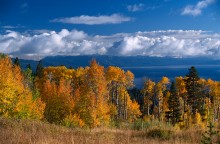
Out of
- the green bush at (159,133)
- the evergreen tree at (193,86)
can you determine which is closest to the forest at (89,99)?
the evergreen tree at (193,86)

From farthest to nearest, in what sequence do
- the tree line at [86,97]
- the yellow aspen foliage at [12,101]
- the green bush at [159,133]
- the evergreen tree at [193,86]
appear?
1. the evergreen tree at [193,86]
2. the tree line at [86,97]
3. the yellow aspen foliage at [12,101]
4. the green bush at [159,133]

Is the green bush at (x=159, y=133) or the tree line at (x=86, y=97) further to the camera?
the tree line at (x=86, y=97)

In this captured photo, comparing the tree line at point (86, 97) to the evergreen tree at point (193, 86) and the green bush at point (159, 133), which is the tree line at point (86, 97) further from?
the green bush at point (159, 133)

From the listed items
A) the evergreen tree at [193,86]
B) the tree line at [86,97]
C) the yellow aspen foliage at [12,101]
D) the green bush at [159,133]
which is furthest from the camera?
the evergreen tree at [193,86]

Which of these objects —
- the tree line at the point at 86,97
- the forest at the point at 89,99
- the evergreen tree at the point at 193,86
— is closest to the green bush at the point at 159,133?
the forest at the point at 89,99

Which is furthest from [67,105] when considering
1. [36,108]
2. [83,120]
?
[36,108]

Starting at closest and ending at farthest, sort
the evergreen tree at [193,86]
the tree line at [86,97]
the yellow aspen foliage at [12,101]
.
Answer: the yellow aspen foliage at [12,101] < the tree line at [86,97] < the evergreen tree at [193,86]

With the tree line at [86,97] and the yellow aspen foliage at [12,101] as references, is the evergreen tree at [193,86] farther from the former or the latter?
the yellow aspen foliage at [12,101]

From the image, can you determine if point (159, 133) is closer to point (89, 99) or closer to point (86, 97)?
point (89, 99)

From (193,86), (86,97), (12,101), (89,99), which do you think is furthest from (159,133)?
(193,86)

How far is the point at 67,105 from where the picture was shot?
4847 cm

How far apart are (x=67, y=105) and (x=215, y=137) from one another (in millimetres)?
36439

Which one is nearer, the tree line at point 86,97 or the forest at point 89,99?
the forest at point 89,99

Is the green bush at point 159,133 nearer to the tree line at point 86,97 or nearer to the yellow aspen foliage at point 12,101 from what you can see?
the tree line at point 86,97
